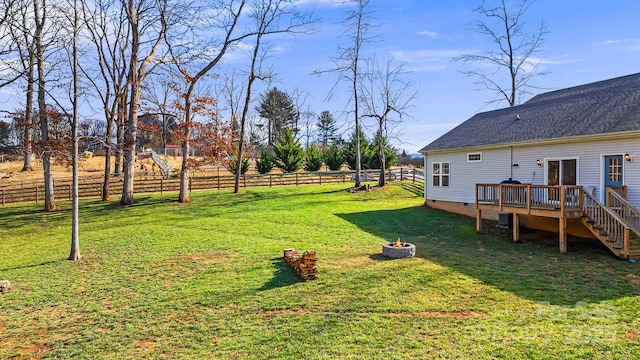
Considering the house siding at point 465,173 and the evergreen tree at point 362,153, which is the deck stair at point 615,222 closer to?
the house siding at point 465,173

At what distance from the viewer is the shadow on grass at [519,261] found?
7395mm

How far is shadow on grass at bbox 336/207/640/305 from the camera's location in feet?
24.3

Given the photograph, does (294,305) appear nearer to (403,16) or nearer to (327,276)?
(327,276)

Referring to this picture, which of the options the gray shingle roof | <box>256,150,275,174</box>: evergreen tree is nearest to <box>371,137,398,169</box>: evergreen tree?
<box>256,150,275,174</box>: evergreen tree

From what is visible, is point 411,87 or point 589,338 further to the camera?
point 411,87

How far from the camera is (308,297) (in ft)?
23.0

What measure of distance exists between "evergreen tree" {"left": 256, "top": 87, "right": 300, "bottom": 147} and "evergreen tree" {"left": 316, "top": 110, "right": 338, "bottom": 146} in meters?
6.84

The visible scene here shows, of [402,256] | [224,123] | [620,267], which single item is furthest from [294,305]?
[224,123]

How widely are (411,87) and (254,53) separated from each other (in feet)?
33.0

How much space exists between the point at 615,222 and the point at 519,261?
2795 millimetres

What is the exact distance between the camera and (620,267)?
29.7 feet

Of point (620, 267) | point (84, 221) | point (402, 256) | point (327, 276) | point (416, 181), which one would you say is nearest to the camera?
point (327, 276)

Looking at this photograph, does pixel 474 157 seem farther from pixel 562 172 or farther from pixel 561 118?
pixel 562 172

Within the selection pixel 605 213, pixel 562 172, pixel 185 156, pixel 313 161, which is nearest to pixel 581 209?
pixel 605 213
